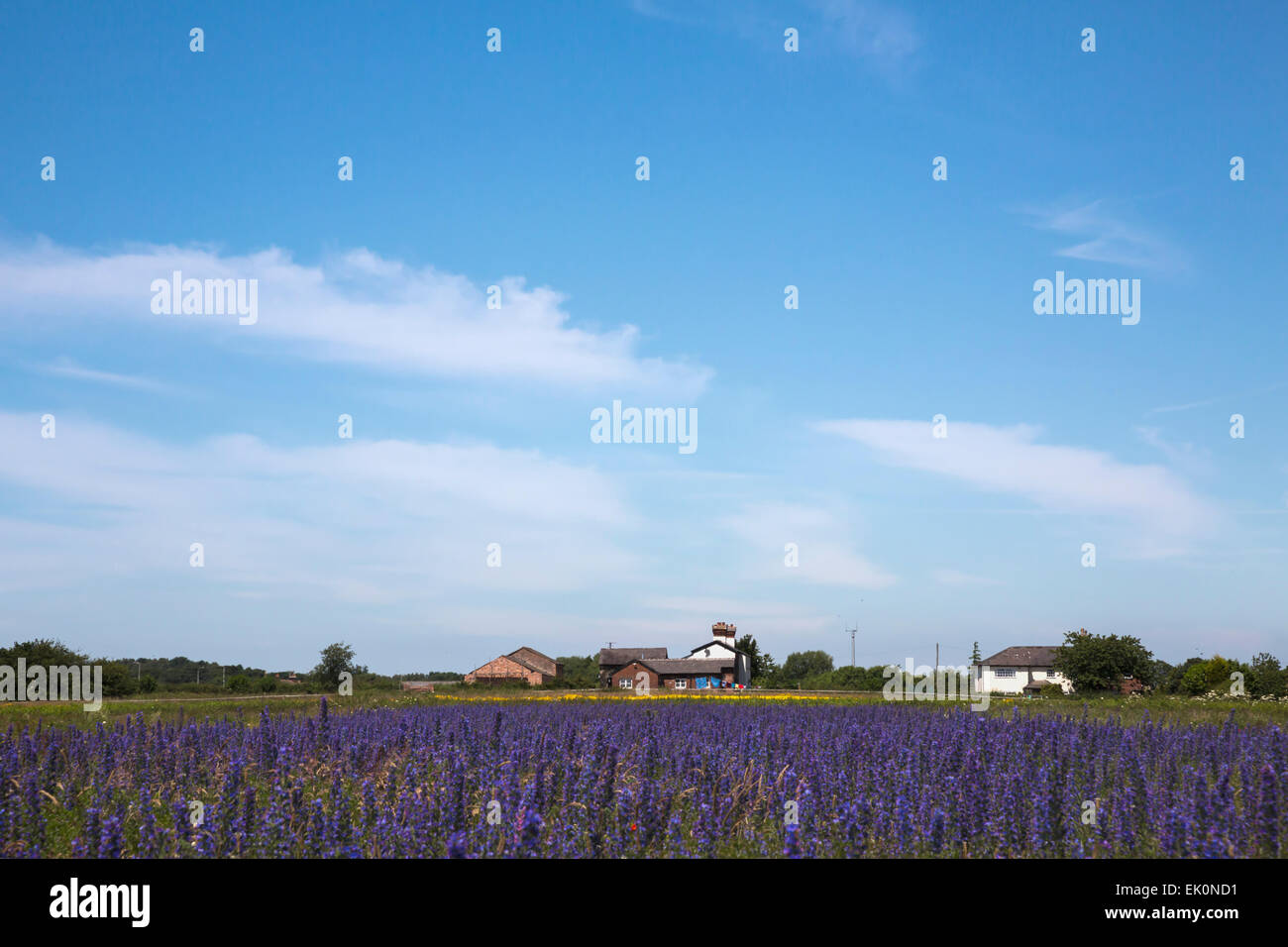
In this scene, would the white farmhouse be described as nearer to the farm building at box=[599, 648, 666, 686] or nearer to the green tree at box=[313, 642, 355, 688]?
the farm building at box=[599, 648, 666, 686]

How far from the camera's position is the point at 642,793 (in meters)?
7.45

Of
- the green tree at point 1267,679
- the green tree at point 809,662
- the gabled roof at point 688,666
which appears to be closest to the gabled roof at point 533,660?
the gabled roof at point 688,666

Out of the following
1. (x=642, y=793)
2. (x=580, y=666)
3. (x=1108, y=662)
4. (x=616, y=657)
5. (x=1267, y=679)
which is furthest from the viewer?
(x=580, y=666)

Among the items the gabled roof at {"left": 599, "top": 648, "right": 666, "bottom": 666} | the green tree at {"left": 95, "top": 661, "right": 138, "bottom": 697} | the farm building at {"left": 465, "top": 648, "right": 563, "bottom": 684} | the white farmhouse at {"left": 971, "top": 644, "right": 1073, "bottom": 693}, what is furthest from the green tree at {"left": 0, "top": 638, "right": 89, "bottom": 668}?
the white farmhouse at {"left": 971, "top": 644, "right": 1073, "bottom": 693}

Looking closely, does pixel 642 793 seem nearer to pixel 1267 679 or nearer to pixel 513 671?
pixel 1267 679

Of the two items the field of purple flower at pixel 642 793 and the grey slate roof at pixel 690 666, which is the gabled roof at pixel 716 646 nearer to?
the grey slate roof at pixel 690 666

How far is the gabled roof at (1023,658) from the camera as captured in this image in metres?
90.8

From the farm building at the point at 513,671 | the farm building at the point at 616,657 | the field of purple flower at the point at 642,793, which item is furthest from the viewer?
the farm building at the point at 616,657

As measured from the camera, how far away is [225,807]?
773 cm

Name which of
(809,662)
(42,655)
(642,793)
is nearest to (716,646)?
(809,662)

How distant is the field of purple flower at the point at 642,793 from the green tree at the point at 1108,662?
4189cm

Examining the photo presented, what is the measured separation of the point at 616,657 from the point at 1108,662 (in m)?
46.7

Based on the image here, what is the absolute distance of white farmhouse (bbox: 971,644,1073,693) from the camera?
8994 centimetres
